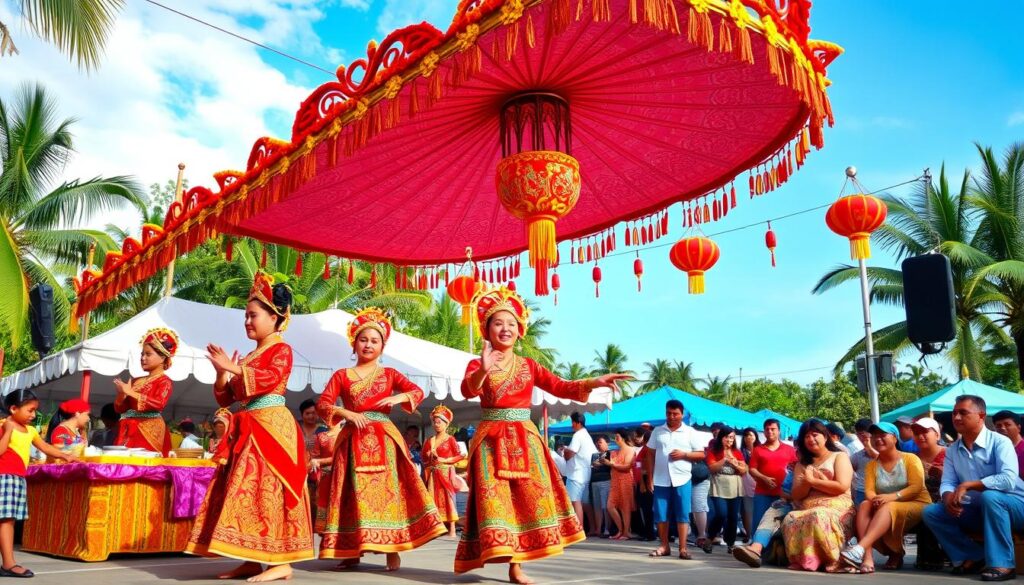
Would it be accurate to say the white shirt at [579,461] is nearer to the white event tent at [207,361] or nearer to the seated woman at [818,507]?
the white event tent at [207,361]

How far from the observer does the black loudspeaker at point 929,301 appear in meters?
8.03

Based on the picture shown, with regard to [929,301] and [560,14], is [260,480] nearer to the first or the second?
[560,14]

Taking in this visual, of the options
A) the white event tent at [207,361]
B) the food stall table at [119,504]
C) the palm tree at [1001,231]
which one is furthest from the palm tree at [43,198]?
the palm tree at [1001,231]

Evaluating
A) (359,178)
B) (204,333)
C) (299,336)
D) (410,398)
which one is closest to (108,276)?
(204,333)

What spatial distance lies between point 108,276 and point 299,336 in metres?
2.53

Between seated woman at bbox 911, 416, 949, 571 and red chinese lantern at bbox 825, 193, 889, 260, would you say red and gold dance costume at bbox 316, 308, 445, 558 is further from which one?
red chinese lantern at bbox 825, 193, 889, 260

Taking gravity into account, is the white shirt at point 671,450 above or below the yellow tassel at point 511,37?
below

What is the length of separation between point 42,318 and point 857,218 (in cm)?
1053

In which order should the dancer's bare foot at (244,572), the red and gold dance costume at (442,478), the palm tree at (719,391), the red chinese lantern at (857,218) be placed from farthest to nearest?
the palm tree at (719,391) < the red chinese lantern at (857,218) < the red and gold dance costume at (442,478) < the dancer's bare foot at (244,572)

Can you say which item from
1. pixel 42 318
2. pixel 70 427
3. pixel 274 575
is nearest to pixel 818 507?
pixel 274 575

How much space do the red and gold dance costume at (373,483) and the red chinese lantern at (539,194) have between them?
2222 mm

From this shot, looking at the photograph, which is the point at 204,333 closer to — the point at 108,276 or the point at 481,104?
the point at 108,276

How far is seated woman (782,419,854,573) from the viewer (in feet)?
19.6

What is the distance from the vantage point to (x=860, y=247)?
32.2ft
